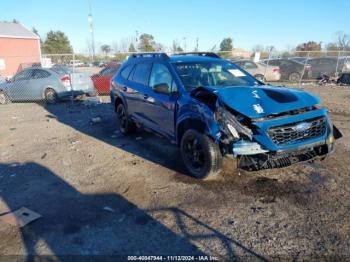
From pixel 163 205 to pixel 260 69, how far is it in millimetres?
15354

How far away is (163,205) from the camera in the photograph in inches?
165

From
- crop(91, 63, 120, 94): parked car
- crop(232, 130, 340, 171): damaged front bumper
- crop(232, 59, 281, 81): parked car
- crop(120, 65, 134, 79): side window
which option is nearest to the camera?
crop(232, 130, 340, 171): damaged front bumper

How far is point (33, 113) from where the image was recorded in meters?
11.6

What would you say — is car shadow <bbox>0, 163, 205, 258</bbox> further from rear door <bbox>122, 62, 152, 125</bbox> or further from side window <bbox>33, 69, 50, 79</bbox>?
side window <bbox>33, 69, 50, 79</bbox>

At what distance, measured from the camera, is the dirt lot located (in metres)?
3.30

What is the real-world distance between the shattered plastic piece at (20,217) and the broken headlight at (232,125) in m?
2.62

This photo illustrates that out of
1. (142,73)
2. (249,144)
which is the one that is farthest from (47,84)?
(249,144)

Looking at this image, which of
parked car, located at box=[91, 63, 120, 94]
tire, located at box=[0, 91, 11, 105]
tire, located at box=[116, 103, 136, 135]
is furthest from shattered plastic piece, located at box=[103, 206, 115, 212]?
tire, located at box=[0, 91, 11, 105]

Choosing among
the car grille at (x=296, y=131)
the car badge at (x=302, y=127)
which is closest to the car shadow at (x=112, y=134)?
the car grille at (x=296, y=131)

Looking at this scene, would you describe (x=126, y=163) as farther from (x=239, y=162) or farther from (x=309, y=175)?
(x=309, y=175)

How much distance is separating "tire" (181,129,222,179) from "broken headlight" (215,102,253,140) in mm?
378

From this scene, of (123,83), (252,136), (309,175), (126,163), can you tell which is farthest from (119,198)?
(123,83)

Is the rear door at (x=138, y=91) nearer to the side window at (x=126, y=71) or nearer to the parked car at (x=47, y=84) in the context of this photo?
the side window at (x=126, y=71)

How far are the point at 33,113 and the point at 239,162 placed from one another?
379 inches
